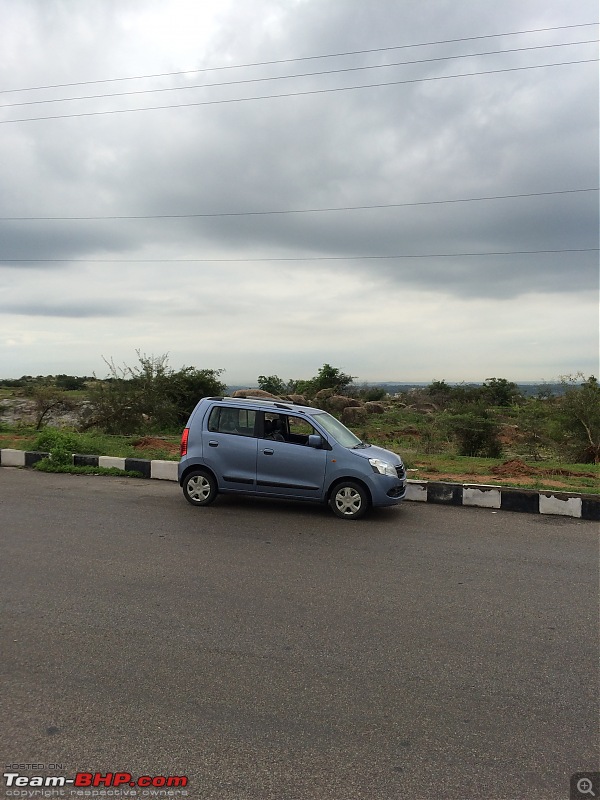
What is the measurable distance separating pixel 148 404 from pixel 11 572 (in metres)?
15.5

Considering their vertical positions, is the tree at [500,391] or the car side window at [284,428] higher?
the tree at [500,391]

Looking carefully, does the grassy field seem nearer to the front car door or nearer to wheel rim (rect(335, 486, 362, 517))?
wheel rim (rect(335, 486, 362, 517))

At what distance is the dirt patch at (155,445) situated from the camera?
48.4ft

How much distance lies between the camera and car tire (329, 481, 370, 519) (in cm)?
822

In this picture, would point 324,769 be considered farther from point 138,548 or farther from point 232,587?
point 138,548

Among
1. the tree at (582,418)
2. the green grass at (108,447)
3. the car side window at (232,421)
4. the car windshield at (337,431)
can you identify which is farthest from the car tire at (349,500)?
the tree at (582,418)

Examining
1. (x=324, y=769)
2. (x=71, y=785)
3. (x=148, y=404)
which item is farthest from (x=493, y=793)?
(x=148, y=404)

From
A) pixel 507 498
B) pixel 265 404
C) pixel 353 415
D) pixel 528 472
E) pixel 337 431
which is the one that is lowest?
pixel 507 498

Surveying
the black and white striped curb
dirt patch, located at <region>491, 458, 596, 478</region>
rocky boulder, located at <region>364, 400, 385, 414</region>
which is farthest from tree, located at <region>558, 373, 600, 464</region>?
rocky boulder, located at <region>364, 400, 385, 414</region>

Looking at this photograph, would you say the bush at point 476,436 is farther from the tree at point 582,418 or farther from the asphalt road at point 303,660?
the asphalt road at point 303,660

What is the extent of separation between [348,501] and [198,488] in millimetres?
2220

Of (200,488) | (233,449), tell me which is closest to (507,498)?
(233,449)

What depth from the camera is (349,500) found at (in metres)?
8.28

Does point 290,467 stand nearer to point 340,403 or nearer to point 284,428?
point 284,428
